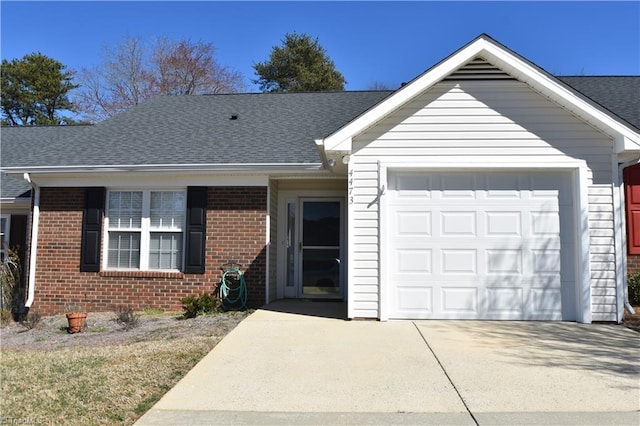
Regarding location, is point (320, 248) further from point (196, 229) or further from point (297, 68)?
point (297, 68)

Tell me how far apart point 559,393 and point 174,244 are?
25.7ft

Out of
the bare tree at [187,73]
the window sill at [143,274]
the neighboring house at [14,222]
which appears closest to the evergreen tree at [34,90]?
the bare tree at [187,73]

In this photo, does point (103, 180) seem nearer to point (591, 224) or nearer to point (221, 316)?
point (221, 316)

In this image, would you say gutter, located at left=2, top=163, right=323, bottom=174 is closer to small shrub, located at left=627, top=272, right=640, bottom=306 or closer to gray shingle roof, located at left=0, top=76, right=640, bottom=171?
gray shingle roof, located at left=0, top=76, right=640, bottom=171

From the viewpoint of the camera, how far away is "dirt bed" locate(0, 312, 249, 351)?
23.8 feet

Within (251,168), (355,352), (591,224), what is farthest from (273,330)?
(591,224)

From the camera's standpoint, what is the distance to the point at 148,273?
10.0 metres

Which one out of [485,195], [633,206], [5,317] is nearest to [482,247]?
[485,195]

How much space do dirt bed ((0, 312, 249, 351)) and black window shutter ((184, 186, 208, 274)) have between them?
104 cm

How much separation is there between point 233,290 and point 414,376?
5.47 m

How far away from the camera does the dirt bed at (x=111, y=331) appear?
727cm

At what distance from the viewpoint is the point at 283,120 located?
1226 centimetres

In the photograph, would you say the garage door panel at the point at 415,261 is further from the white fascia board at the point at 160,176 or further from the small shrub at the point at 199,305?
the small shrub at the point at 199,305

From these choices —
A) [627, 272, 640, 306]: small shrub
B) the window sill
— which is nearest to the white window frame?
the window sill
